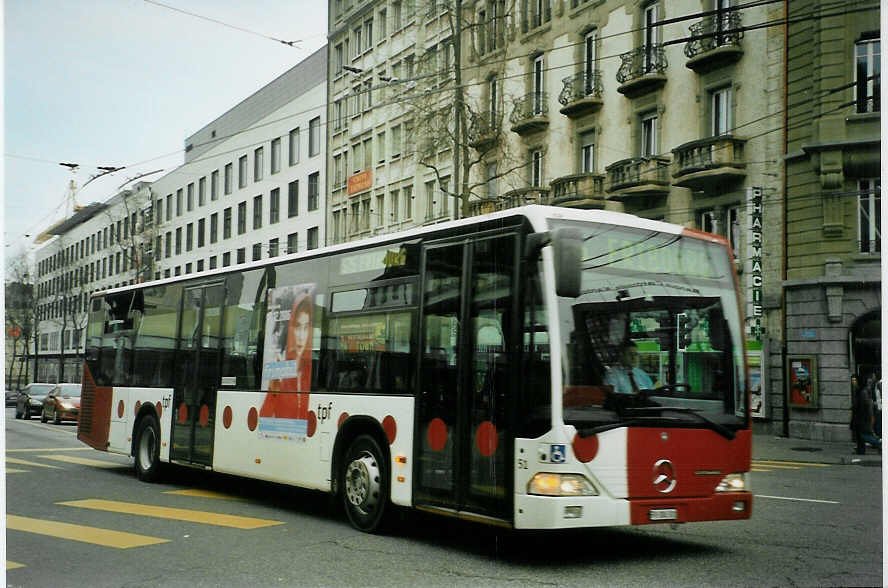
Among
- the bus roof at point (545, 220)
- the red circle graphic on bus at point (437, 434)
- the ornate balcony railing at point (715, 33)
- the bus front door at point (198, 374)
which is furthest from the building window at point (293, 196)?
the red circle graphic on bus at point (437, 434)

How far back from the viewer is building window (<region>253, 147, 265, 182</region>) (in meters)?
21.0

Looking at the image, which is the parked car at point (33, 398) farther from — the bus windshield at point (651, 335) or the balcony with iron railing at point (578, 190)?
the bus windshield at point (651, 335)

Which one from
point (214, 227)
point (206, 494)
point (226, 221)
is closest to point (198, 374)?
point (206, 494)

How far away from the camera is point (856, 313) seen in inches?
368

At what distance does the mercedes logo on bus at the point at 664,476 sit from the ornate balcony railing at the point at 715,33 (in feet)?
18.0

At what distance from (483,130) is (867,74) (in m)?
8.96

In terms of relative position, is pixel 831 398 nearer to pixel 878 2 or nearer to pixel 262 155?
pixel 878 2

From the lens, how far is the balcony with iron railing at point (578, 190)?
1331 centimetres

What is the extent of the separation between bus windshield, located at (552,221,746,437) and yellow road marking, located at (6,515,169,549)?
4093mm

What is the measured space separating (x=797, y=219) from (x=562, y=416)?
6496mm

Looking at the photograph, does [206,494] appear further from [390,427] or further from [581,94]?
[581,94]

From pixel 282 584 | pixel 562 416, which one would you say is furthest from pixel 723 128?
pixel 282 584

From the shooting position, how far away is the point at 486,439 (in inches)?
317

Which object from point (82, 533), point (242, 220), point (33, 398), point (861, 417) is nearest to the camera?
point (82, 533)
